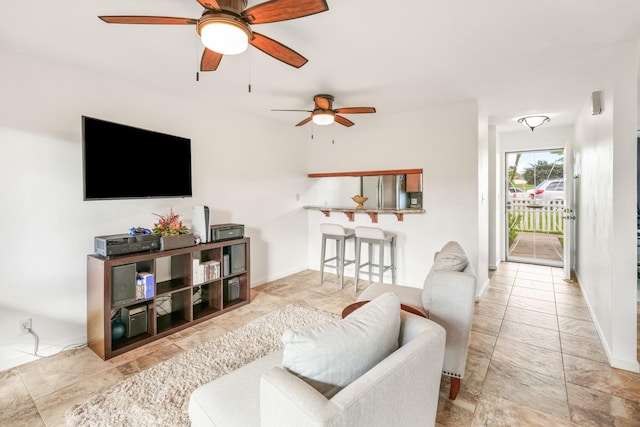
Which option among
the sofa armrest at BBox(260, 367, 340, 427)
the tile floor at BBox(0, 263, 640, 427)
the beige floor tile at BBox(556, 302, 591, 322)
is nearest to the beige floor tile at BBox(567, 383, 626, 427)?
the tile floor at BBox(0, 263, 640, 427)

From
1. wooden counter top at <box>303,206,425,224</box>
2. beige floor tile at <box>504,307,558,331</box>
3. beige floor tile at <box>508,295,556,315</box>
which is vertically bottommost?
beige floor tile at <box>504,307,558,331</box>

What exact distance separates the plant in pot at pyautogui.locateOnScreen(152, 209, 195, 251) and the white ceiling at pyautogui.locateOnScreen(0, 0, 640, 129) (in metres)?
1.41

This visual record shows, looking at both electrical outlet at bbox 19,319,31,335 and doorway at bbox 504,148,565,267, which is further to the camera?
doorway at bbox 504,148,565,267

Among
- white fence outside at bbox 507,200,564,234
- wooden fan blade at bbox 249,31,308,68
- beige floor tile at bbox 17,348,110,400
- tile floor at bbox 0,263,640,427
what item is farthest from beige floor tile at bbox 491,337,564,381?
white fence outside at bbox 507,200,564,234

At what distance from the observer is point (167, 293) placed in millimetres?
2875

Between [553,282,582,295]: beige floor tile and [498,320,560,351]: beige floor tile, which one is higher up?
[553,282,582,295]: beige floor tile

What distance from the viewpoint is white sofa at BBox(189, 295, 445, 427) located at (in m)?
0.89

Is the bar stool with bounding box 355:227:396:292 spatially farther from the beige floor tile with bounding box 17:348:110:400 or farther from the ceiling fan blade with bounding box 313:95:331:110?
the beige floor tile with bounding box 17:348:110:400

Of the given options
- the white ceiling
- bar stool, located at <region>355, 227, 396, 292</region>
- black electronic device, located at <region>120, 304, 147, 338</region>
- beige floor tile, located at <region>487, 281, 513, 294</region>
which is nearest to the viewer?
the white ceiling

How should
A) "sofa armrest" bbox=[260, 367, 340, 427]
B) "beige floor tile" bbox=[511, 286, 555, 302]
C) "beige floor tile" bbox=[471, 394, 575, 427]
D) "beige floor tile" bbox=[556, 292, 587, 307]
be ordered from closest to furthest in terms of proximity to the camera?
"sofa armrest" bbox=[260, 367, 340, 427], "beige floor tile" bbox=[471, 394, 575, 427], "beige floor tile" bbox=[556, 292, 587, 307], "beige floor tile" bbox=[511, 286, 555, 302]

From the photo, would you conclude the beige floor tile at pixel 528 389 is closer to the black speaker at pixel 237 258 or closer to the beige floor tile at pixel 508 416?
the beige floor tile at pixel 508 416

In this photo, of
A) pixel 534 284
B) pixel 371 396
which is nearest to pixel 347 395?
pixel 371 396

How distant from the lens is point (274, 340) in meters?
2.73

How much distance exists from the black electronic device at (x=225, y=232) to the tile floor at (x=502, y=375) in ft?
2.77
